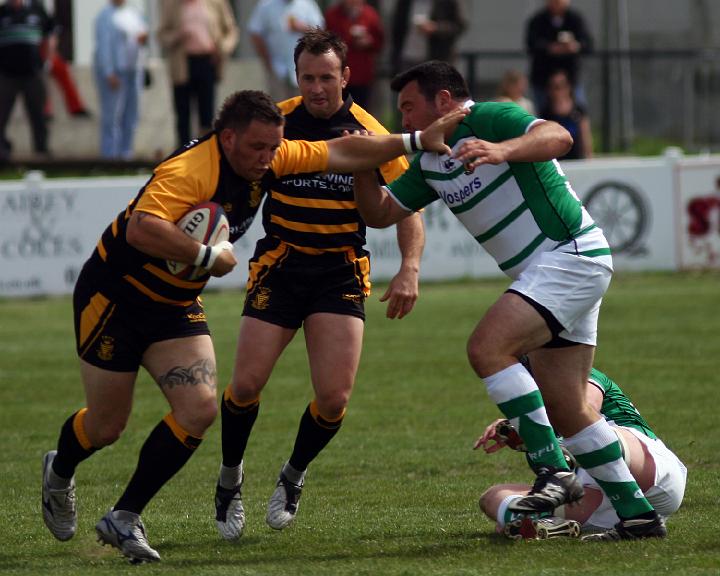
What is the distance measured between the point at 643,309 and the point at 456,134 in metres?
8.84

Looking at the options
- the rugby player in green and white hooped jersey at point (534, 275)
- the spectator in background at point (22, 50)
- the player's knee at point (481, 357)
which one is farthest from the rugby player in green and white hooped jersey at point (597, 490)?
the spectator in background at point (22, 50)

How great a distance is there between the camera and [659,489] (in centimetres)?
663

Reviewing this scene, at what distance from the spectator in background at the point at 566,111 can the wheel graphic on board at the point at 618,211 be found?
1.28 metres

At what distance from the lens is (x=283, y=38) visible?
713 inches

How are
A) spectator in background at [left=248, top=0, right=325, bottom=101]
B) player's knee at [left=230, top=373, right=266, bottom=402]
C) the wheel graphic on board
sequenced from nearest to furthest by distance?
A: player's knee at [left=230, top=373, right=266, bottom=402], the wheel graphic on board, spectator in background at [left=248, top=0, right=325, bottom=101]

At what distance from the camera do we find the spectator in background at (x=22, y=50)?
18.2 metres

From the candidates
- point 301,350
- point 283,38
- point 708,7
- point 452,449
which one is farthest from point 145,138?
point 452,449

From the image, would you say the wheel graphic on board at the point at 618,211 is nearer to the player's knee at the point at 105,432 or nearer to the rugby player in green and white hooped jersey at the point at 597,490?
the rugby player in green and white hooped jersey at the point at 597,490

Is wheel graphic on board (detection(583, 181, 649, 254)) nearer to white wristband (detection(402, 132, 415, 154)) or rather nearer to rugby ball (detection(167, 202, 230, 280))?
white wristband (detection(402, 132, 415, 154))

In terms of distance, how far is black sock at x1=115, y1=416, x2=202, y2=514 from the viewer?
20.9 feet

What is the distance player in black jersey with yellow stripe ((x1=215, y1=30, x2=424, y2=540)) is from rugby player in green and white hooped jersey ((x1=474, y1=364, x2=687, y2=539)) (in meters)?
0.85

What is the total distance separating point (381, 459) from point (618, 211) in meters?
9.15

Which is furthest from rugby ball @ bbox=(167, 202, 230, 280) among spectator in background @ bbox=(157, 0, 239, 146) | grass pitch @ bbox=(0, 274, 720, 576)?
spectator in background @ bbox=(157, 0, 239, 146)

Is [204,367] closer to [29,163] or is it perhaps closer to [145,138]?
[29,163]
